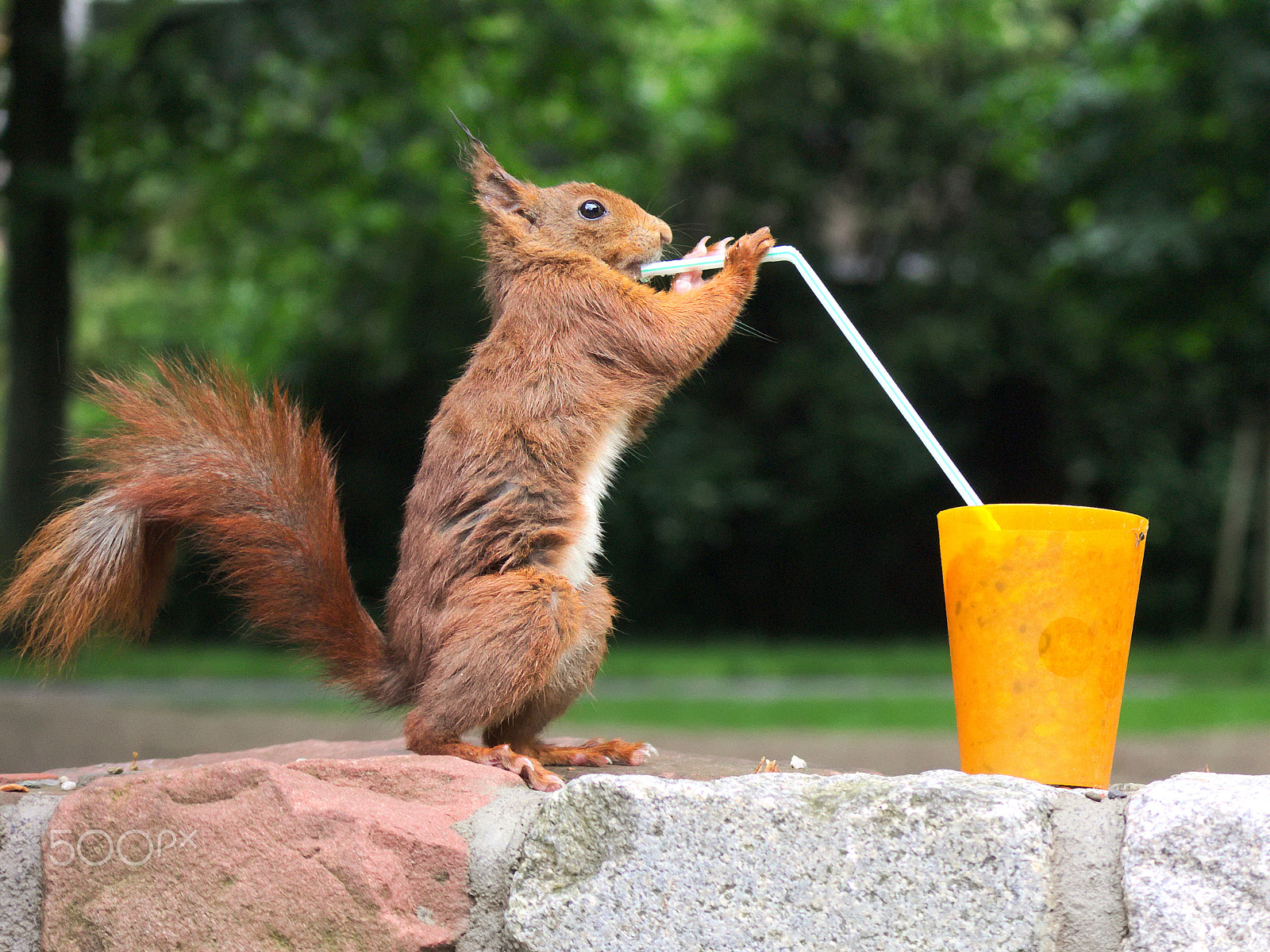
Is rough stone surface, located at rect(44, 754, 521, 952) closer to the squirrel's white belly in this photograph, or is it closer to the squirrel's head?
the squirrel's white belly

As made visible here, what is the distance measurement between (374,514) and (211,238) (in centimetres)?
361

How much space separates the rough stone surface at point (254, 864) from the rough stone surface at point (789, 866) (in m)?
0.16

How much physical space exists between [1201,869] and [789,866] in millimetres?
558

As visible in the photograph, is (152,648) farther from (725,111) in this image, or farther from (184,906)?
(184,906)

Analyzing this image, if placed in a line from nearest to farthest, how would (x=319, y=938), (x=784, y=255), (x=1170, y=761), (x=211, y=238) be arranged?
(x=319, y=938)
(x=784, y=255)
(x=1170, y=761)
(x=211, y=238)

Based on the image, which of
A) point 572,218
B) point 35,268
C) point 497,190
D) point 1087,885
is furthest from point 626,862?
point 35,268

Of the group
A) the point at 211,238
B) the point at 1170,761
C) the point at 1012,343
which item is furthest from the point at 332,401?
the point at 1170,761

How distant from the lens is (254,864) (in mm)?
2014

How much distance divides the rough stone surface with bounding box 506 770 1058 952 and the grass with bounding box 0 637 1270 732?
3.75 metres

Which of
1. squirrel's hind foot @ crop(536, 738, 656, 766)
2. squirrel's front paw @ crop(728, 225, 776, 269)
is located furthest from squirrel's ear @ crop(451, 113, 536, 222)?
squirrel's hind foot @ crop(536, 738, 656, 766)

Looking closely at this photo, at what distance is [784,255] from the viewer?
257 centimetres

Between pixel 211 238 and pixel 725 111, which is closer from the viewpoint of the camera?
pixel 211 238

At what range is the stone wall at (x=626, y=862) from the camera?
1.79 metres

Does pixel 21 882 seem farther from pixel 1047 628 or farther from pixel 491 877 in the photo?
pixel 1047 628
